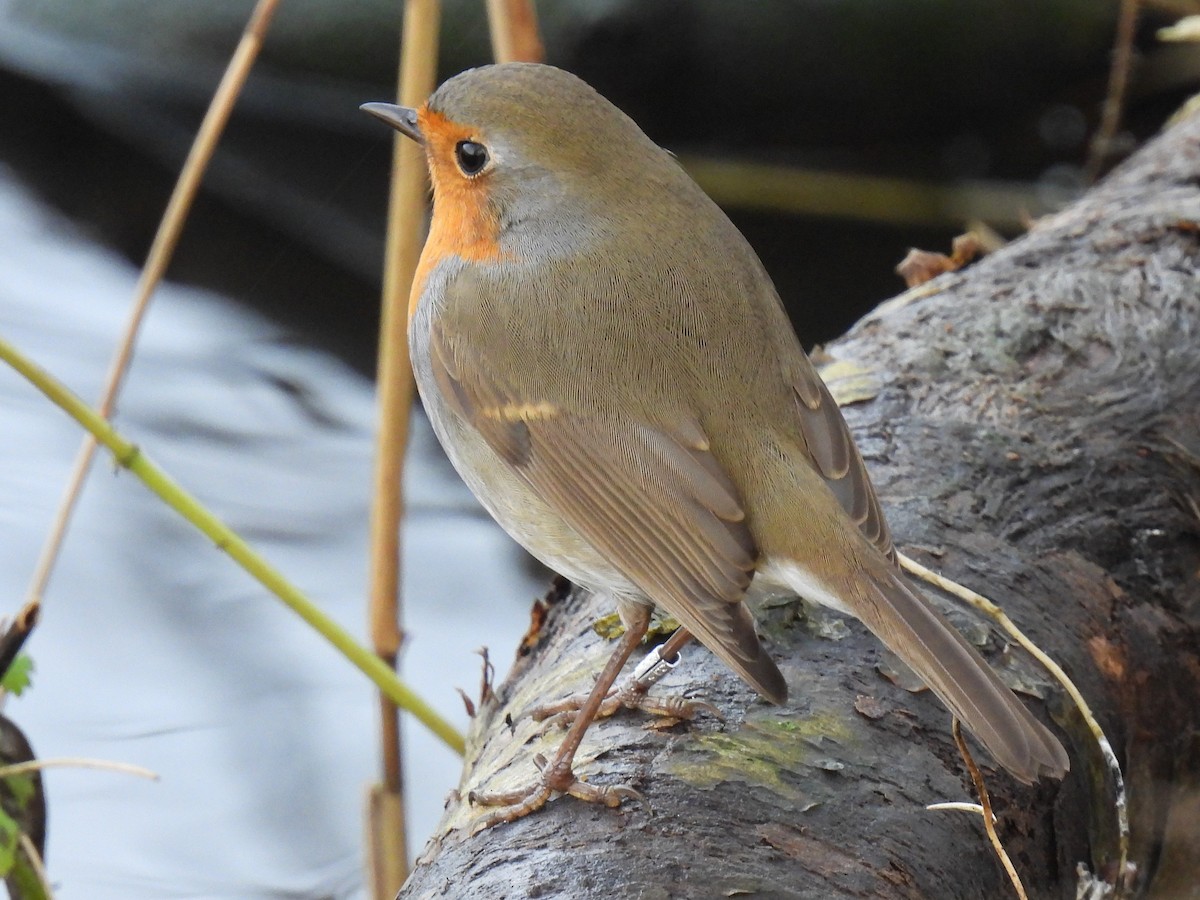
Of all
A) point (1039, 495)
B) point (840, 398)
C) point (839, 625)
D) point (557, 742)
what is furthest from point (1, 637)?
point (1039, 495)

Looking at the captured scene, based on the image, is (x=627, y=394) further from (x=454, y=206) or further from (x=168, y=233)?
(x=168, y=233)

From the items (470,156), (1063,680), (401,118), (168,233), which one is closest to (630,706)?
(1063,680)

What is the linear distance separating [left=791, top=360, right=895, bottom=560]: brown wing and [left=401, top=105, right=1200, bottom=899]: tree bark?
0.19m

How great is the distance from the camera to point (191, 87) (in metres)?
6.30

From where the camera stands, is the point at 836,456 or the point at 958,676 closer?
the point at 958,676

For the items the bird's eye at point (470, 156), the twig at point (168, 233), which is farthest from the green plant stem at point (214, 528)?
the bird's eye at point (470, 156)

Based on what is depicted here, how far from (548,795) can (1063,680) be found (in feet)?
2.77

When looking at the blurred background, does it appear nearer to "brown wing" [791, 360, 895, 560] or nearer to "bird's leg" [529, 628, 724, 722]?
"bird's leg" [529, 628, 724, 722]

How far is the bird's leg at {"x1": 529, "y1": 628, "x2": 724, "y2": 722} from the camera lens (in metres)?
2.15

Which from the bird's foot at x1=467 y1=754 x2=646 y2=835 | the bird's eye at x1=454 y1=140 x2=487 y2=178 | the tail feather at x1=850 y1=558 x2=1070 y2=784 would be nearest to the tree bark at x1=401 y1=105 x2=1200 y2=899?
the bird's foot at x1=467 y1=754 x2=646 y2=835

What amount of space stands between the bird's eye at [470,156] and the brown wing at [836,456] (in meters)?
0.69

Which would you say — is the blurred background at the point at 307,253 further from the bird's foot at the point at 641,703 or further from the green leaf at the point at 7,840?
the bird's foot at the point at 641,703

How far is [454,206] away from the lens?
107 inches

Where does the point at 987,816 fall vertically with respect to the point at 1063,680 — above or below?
below
